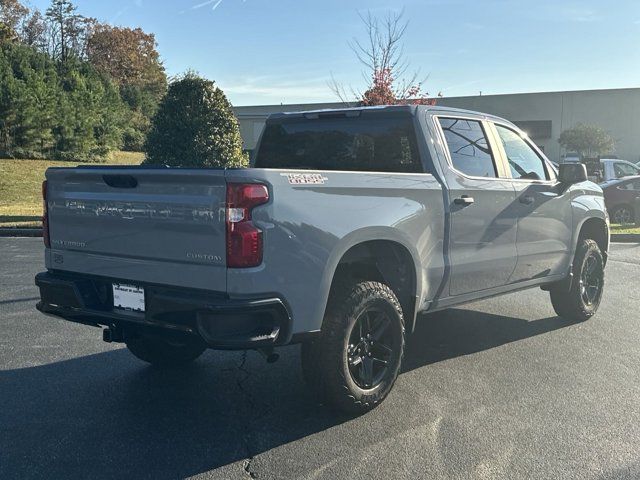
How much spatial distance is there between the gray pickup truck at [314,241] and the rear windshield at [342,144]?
11 mm

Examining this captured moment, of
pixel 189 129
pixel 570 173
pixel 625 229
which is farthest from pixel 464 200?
pixel 625 229

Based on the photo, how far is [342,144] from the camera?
16.8ft

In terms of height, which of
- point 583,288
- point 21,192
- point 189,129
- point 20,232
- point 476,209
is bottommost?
point 20,232

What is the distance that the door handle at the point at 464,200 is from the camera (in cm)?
465

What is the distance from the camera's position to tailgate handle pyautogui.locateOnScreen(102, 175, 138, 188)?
3641 millimetres

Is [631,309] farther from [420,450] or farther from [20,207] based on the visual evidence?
[20,207]

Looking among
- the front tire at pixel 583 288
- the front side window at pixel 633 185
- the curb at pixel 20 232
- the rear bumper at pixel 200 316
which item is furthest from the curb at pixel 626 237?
the curb at pixel 20 232

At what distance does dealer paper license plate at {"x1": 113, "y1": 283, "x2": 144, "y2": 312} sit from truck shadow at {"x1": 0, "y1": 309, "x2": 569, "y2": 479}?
0.76 meters

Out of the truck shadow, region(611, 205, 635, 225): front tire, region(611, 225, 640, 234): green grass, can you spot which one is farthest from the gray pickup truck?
region(611, 205, 635, 225): front tire

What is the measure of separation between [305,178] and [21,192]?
20.3 meters

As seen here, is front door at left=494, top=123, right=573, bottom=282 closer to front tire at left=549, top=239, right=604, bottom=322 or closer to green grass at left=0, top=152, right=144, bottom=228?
front tire at left=549, top=239, right=604, bottom=322

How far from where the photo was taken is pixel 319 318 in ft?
12.1

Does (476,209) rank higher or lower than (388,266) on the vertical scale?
higher

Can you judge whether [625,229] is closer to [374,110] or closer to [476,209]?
[476,209]
